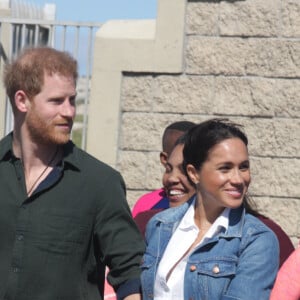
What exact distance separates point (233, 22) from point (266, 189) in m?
1.25

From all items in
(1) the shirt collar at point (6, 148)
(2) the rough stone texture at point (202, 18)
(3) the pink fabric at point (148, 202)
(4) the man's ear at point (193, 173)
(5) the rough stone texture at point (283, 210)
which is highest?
(2) the rough stone texture at point (202, 18)

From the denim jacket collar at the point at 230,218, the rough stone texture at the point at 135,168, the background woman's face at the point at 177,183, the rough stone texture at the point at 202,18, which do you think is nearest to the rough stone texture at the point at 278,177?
the rough stone texture at the point at 135,168

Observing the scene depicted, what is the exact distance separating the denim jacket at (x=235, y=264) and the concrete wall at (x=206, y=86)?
134 inches

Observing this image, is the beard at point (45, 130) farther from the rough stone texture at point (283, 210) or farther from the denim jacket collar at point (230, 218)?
the rough stone texture at point (283, 210)

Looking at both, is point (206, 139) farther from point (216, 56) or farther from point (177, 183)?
point (216, 56)

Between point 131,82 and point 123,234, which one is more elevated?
point 131,82

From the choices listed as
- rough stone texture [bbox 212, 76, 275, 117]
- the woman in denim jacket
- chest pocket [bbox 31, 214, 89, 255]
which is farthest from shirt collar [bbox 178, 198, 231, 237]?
rough stone texture [bbox 212, 76, 275, 117]

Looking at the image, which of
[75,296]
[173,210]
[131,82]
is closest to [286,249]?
[173,210]

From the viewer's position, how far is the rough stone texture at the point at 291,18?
297 inches

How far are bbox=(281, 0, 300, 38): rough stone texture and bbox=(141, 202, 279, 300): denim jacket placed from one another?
3.59m

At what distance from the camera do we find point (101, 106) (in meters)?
7.95

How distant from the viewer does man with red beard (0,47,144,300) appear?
169 inches

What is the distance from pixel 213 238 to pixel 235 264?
15cm

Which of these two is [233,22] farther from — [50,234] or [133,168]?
[50,234]
